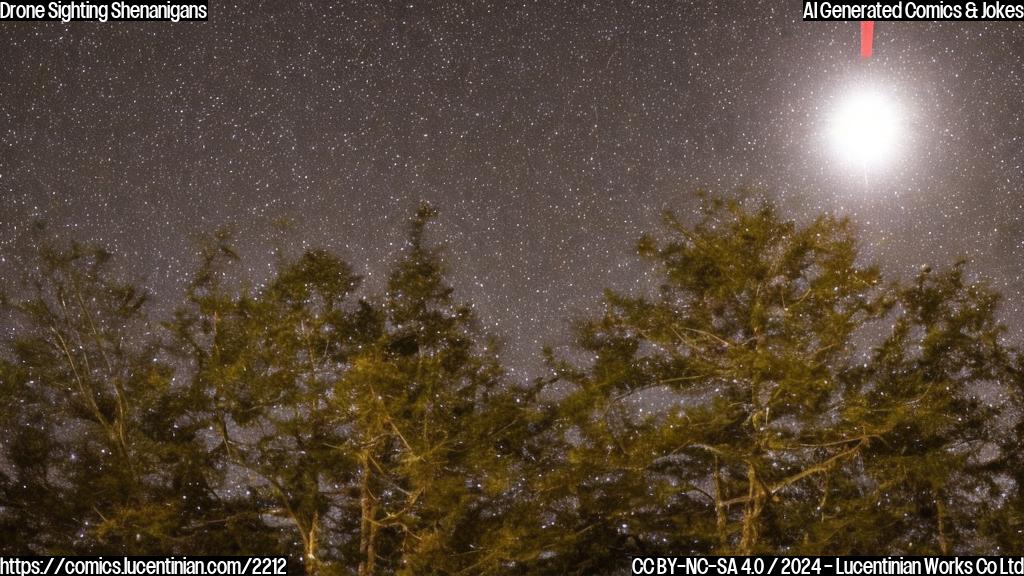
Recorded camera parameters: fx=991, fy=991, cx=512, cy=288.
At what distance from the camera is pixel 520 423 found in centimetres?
1596

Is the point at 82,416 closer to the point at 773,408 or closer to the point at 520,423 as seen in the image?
the point at 520,423

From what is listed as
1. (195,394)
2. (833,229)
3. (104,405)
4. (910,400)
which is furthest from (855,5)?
(104,405)

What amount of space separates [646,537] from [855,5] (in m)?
9.07

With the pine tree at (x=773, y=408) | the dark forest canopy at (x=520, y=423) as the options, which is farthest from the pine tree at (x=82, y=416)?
the pine tree at (x=773, y=408)

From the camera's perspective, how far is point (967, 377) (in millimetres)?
16625

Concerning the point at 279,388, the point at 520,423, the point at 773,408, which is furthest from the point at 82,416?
the point at 773,408

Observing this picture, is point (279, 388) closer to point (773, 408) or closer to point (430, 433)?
point (430, 433)

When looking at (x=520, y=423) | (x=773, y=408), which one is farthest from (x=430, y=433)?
(x=773, y=408)

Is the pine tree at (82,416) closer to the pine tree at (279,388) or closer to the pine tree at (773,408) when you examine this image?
the pine tree at (279,388)

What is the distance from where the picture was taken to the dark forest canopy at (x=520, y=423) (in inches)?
565

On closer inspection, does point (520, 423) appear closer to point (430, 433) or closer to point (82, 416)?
point (430, 433)

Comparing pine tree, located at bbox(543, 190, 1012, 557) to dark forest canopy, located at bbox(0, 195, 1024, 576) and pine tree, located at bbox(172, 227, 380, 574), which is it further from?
pine tree, located at bbox(172, 227, 380, 574)

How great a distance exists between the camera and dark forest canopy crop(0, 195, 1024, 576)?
1434 centimetres

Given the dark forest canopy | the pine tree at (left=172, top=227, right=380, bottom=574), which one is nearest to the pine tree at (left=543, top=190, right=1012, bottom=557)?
the dark forest canopy
